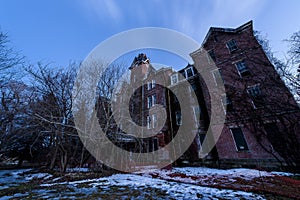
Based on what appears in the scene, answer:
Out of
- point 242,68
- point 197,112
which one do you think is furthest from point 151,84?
point 242,68

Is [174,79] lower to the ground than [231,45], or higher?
lower

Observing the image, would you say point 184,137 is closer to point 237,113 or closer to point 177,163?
point 177,163

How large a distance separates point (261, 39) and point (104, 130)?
12056 millimetres

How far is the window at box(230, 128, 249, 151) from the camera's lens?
10.4 m

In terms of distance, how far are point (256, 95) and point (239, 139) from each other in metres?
4.30

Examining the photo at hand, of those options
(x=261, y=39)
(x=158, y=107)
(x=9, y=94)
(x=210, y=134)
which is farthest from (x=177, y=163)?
(x=9, y=94)

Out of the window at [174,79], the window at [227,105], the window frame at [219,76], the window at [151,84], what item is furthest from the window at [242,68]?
the window at [151,84]

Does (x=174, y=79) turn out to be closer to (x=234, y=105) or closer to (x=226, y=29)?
(x=226, y=29)

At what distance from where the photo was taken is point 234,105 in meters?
9.32

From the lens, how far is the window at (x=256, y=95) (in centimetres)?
779

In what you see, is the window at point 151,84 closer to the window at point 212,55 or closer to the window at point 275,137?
the window at point 212,55

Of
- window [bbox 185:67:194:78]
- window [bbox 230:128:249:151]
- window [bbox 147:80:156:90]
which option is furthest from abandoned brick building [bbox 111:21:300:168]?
window [bbox 147:80:156:90]

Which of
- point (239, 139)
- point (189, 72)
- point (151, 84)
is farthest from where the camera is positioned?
point (151, 84)

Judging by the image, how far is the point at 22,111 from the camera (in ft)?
27.0
